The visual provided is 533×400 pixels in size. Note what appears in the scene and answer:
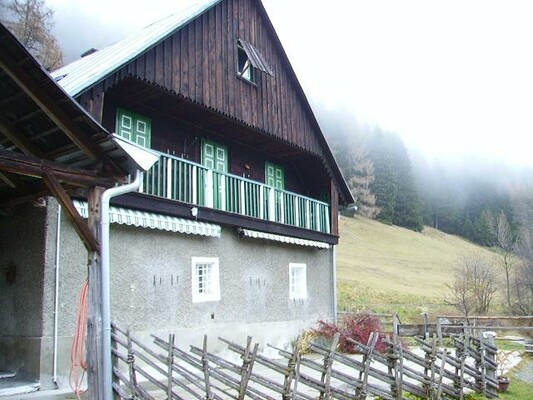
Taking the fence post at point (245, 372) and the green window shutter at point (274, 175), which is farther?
the green window shutter at point (274, 175)

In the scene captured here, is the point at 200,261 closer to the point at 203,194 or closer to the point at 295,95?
the point at 203,194

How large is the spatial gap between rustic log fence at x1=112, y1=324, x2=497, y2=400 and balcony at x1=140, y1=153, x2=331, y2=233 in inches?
137

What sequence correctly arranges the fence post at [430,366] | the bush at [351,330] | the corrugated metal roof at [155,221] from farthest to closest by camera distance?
the bush at [351,330]
the corrugated metal roof at [155,221]
the fence post at [430,366]

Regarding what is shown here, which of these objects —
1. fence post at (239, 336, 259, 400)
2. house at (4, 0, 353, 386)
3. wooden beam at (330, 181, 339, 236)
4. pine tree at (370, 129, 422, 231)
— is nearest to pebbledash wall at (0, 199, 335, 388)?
house at (4, 0, 353, 386)

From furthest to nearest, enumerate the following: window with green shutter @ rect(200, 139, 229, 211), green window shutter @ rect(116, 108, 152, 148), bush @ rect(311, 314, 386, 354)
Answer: bush @ rect(311, 314, 386, 354)
window with green shutter @ rect(200, 139, 229, 211)
green window shutter @ rect(116, 108, 152, 148)

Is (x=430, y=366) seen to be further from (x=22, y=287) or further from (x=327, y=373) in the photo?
(x=22, y=287)

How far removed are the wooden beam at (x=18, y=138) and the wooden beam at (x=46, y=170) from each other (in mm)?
779

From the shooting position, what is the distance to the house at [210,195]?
1131 centimetres

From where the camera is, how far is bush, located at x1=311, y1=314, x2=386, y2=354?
662 inches

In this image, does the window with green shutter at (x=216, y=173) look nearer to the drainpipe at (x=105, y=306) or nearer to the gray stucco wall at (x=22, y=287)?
the gray stucco wall at (x=22, y=287)

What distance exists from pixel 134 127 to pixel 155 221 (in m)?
2.79

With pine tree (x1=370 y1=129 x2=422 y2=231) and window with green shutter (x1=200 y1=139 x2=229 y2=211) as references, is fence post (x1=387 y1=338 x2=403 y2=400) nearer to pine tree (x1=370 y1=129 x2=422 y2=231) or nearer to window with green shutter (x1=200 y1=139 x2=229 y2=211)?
window with green shutter (x1=200 y1=139 x2=229 y2=211)

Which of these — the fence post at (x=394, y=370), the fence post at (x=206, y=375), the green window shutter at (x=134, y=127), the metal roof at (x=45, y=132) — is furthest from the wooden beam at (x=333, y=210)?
the metal roof at (x=45, y=132)

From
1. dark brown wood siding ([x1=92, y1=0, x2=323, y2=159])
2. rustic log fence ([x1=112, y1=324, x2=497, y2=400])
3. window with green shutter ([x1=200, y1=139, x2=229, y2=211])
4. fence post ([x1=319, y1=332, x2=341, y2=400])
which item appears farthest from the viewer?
window with green shutter ([x1=200, y1=139, x2=229, y2=211])
